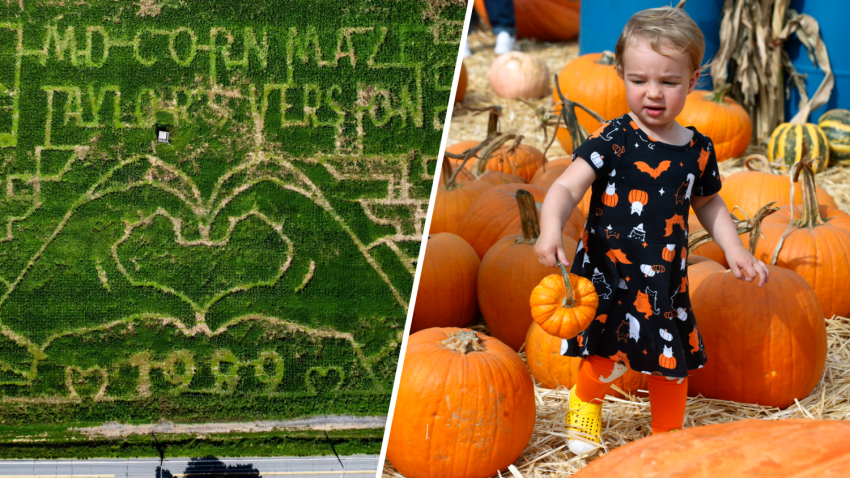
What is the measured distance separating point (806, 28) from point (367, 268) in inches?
105

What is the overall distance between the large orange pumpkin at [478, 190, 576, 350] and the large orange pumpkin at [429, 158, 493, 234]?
482 mm

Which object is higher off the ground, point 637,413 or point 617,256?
point 617,256

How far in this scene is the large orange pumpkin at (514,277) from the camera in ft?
6.72

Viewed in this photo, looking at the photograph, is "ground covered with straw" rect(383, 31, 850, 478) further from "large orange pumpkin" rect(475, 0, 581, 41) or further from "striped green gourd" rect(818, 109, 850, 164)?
"large orange pumpkin" rect(475, 0, 581, 41)

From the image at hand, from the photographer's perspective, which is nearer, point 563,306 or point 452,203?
point 563,306

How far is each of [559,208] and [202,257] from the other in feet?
6.26

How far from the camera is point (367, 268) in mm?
2910

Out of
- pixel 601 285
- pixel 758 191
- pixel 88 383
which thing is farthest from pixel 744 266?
pixel 88 383

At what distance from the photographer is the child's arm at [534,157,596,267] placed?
4.50 ft

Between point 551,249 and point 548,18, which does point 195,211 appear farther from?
point 548,18

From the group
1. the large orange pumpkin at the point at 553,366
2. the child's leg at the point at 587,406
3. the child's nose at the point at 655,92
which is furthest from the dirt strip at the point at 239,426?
the child's nose at the point at 655,92

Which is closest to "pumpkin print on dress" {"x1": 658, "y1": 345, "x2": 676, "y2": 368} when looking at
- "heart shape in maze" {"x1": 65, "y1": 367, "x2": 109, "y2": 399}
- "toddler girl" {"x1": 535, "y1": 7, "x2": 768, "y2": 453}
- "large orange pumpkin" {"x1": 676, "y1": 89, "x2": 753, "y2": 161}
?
"toddler girl" {"x1": 535, "y1": 7, "x2": 768, "y2": 453}

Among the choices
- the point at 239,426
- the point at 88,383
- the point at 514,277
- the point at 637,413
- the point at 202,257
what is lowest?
the point at 239,426

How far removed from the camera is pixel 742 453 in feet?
3.09
